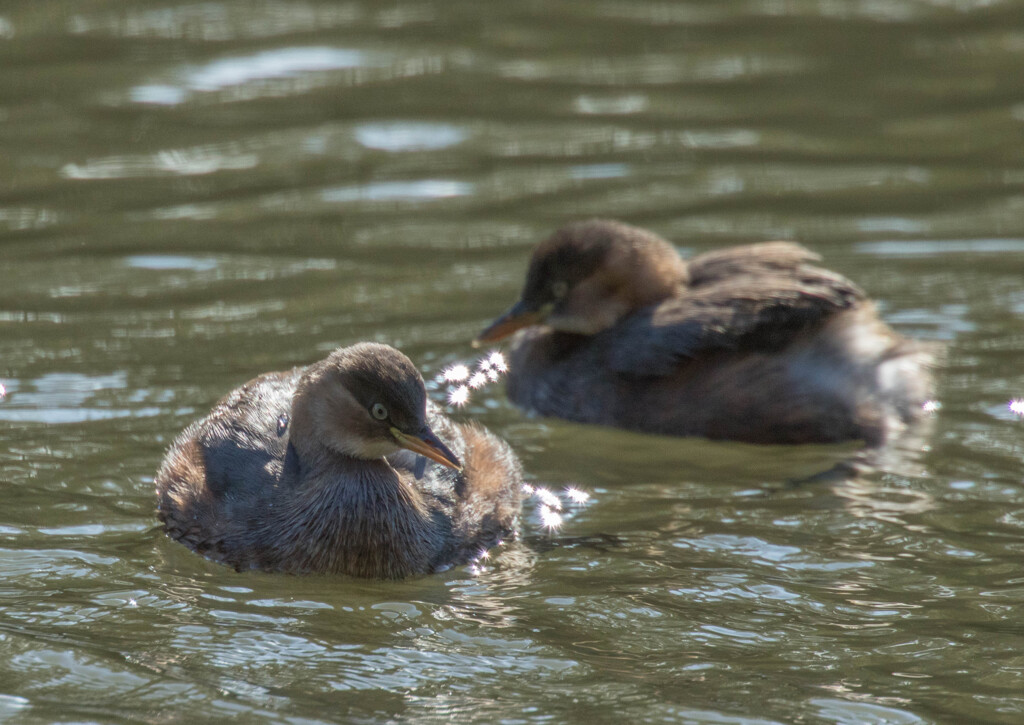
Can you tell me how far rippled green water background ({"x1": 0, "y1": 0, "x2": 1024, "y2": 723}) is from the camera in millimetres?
5426

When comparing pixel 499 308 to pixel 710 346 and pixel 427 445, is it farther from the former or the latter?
pixel 427 445

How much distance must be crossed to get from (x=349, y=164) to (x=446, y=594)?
20.5 ft

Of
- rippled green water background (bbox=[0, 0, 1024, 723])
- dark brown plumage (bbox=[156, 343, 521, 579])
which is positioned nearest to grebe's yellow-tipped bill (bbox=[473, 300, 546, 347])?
rippled green water background (bbox=[0, 0, 1024, 723])

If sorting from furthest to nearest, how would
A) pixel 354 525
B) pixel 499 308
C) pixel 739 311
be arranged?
pixel 499 308 < pixel 739 311 < pixel 354 525

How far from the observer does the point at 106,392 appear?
26.7 ft

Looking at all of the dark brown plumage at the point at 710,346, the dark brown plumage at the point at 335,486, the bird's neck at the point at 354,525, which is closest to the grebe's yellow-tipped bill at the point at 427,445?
the dark brown plumage at the point at 335,486

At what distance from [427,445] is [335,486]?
41 cm

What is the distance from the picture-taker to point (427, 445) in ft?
20.6

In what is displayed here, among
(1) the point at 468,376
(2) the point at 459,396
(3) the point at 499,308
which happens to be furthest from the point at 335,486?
(3) the point at 499,308

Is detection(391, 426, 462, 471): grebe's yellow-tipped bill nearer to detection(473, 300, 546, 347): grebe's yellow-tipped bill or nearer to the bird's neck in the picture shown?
the bird's neck

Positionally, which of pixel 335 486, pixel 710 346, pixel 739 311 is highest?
pixel 739 311

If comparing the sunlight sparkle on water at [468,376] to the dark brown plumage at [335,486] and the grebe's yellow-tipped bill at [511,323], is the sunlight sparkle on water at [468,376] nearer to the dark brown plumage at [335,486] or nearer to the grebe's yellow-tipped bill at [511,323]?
the grebe's yellow-tipped bill at [511,323]

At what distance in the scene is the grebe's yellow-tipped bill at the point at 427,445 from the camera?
6281mm

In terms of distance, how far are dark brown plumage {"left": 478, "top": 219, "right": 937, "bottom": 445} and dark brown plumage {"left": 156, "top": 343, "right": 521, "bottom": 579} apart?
1.76 meters
